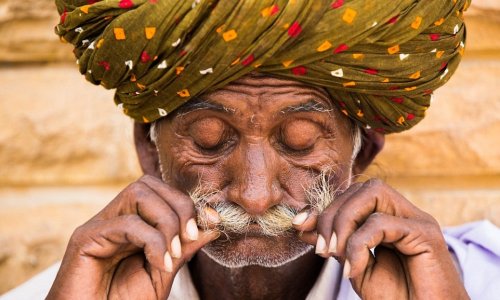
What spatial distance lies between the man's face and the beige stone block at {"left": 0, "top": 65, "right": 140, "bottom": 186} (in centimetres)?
101

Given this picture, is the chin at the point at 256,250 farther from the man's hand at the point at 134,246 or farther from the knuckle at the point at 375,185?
the knuckle at the point at 375,185

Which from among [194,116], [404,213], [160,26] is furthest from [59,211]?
[404,213]

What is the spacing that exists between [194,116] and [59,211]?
1297 mm

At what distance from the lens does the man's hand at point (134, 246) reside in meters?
2.17

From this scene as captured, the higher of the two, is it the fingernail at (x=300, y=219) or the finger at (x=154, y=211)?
the finger at (x=154, y=211)

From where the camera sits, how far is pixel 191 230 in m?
2.20

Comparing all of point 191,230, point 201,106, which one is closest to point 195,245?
point 191,230

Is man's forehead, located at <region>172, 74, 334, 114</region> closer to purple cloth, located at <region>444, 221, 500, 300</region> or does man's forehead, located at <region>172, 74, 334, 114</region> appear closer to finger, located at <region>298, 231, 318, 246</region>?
finger, located at <region>298, 231, 318, 246</region>

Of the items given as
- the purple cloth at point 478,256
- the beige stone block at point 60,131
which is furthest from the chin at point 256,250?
the beige stone block at point 60,131

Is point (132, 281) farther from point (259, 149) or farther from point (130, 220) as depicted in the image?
point (259, 149)

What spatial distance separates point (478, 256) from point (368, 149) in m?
0.47

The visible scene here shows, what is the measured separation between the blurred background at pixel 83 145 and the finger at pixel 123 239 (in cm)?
127

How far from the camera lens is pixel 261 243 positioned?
2.44 meters

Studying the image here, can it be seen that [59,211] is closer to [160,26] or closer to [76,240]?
[76,240]
